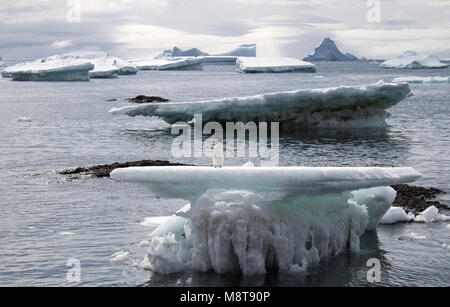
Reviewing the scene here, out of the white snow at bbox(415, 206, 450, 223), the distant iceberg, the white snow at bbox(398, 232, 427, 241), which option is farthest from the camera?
the distant iceberg

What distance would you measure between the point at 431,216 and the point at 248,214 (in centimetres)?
664

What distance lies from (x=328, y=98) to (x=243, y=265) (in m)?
21.9

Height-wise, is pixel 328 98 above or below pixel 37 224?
above

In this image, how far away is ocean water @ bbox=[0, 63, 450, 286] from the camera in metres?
13.1

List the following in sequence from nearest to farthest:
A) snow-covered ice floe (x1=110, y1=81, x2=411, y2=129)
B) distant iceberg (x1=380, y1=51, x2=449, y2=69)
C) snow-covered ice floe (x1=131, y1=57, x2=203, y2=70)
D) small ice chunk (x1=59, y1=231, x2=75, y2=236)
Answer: small ice chunk (x1=59, y1=231, x2=75, y2=236) → snow-covered ice floe (x1=110, y1=81, x2=411, y2=129) → snow-covered ice floe (x1=131, y1=57, x2=203, y2=70) → distant iceberg (x1=380, y1=51, x2=449, y2=69)

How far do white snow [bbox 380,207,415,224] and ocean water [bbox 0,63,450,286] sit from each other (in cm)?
38

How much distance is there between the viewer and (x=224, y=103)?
34.1 metres

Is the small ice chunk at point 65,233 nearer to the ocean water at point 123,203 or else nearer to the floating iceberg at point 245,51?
the ocean water at point 123,203

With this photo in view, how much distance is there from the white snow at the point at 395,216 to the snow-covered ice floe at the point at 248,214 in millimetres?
3434

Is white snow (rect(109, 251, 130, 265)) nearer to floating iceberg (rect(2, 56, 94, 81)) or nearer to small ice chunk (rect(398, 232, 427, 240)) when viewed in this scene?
small ice chunk (rect(398, 232, 427, 240))

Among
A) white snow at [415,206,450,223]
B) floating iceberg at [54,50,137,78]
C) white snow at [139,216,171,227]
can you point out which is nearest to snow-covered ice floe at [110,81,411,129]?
white snow at [415,206,450,223]

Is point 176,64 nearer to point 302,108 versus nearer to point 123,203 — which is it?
point 302,108

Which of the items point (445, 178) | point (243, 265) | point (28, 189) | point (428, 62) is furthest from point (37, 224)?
point (428, 62)

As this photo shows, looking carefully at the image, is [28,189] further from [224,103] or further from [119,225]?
[224,103]
